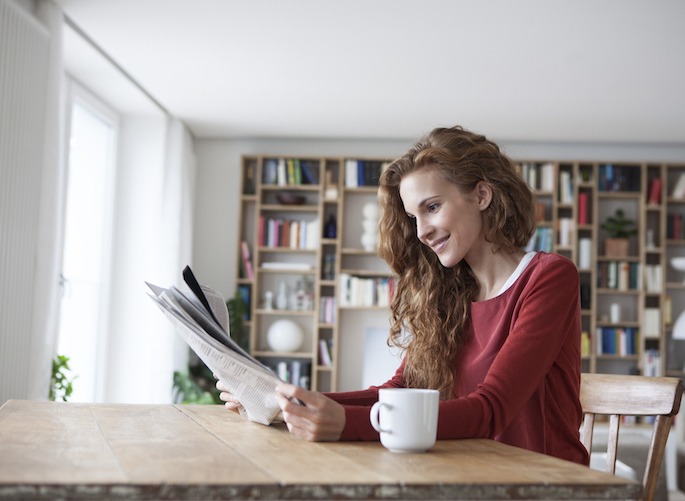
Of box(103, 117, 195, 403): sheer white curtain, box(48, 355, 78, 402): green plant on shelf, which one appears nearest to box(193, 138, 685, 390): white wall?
box(103, 117, 195, 403): sheer white curtain

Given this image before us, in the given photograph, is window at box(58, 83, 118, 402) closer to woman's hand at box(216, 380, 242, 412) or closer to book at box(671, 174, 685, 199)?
woman's hand at box(216, 380, 242, 412)

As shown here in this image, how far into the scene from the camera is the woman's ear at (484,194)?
1.79 m

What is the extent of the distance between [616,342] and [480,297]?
5.54 meters

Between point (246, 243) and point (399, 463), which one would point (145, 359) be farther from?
point (399, 463)

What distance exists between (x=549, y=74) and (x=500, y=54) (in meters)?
0.51

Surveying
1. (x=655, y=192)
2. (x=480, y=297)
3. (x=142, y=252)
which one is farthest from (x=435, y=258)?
(x=655, y=192)

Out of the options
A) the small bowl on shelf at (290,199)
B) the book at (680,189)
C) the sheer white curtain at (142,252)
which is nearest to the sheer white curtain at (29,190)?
the sheer white curtain at (142,252)

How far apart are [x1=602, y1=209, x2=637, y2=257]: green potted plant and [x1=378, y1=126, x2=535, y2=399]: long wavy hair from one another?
18.0 feet

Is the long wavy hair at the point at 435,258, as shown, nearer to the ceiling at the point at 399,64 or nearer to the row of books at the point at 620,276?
the ceiling at the point at 399,64

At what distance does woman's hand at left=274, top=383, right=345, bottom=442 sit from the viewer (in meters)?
1.24

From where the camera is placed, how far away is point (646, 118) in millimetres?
6254

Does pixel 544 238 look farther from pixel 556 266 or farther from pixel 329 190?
pixel 556 266

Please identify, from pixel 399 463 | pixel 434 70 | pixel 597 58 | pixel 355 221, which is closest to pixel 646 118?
pixel 597 58

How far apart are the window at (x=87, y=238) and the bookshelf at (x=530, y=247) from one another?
4.22 feet
